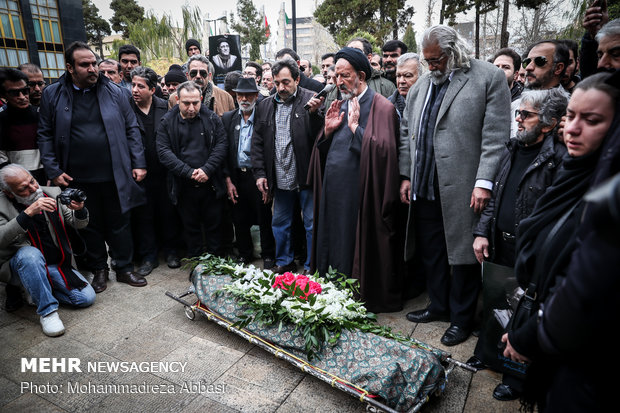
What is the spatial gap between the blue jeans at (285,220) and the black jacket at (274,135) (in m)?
0.18

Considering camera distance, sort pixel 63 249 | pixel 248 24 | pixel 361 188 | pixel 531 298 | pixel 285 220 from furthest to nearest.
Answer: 1. pixel 248 24
2. pixel 285 220
3. pixel 63 249
4. pixel 361 188
5. pixel 531 298

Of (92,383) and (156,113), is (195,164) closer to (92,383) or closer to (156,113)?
(156,113)

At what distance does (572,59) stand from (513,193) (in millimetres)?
1642

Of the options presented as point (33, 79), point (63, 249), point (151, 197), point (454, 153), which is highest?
point (33, 79)

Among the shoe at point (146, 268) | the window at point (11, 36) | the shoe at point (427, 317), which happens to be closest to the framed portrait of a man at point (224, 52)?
the shoe at point (146, 268)

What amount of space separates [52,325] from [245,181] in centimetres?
246

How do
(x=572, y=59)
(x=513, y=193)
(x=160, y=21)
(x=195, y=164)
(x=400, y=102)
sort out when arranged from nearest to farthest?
(x=513, y=193) → (x=572, y=59) → (x=400, y=102) → (x=195, y=164) → (x=160, y=21)

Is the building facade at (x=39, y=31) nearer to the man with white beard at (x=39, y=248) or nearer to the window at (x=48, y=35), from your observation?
the window at (x=48, y=35)

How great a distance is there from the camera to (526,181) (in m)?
2.39

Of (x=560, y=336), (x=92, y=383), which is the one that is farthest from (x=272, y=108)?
(x=560, y=336)

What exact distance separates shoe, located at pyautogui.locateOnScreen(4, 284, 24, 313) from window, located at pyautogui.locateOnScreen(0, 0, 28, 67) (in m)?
15.2

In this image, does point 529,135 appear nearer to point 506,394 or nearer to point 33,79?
point 506,394

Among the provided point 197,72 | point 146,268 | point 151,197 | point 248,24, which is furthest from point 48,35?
point 248,24

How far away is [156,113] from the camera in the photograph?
479 cm
